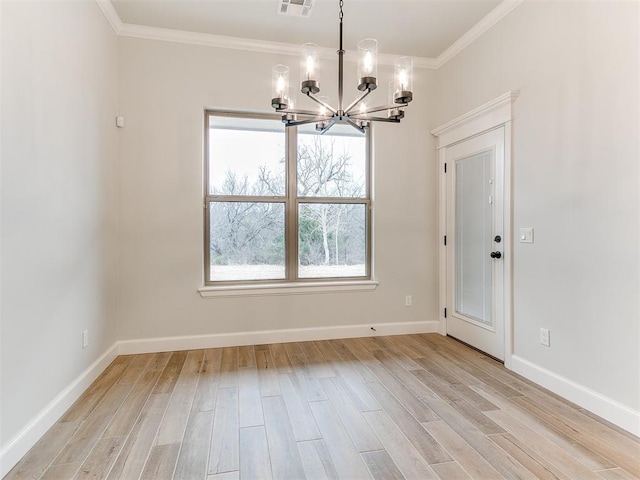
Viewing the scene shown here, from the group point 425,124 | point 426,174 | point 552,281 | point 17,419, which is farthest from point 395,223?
point 17,419

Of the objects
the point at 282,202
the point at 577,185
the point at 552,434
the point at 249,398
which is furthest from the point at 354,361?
the point at 577,185

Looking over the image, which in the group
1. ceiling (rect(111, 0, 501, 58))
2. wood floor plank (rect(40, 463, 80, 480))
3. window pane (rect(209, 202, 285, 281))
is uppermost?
ceiling (rect(111, 0, 501, 58))

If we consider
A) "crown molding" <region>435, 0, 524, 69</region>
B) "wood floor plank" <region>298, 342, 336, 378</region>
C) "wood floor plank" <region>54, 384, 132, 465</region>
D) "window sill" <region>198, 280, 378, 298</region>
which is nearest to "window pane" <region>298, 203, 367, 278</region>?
"window sill" <region>198, 280, 378, 298</region>

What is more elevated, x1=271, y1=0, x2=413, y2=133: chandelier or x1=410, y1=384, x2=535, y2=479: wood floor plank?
x1=271, y1=0, x2=413, y2=133: chandelier

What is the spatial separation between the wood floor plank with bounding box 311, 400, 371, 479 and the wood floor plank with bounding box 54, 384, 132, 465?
4.13ft

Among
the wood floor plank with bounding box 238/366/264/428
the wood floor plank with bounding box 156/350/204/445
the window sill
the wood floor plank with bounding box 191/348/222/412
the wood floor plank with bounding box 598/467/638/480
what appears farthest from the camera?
the window sill

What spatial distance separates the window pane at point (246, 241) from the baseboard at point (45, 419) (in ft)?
4.26

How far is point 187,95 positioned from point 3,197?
213 centimetres

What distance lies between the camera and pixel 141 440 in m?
1.95

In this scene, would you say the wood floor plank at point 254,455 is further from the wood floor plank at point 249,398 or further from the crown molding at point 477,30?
the crown molding at point 477,30

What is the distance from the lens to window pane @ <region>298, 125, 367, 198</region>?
12.4 feet

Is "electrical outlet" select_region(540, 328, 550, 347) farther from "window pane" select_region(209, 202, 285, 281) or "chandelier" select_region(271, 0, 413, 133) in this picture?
"window pane" select_region(209, 202, 285, 281)

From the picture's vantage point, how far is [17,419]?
5.86ft

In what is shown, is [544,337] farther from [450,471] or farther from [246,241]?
[246,241]
